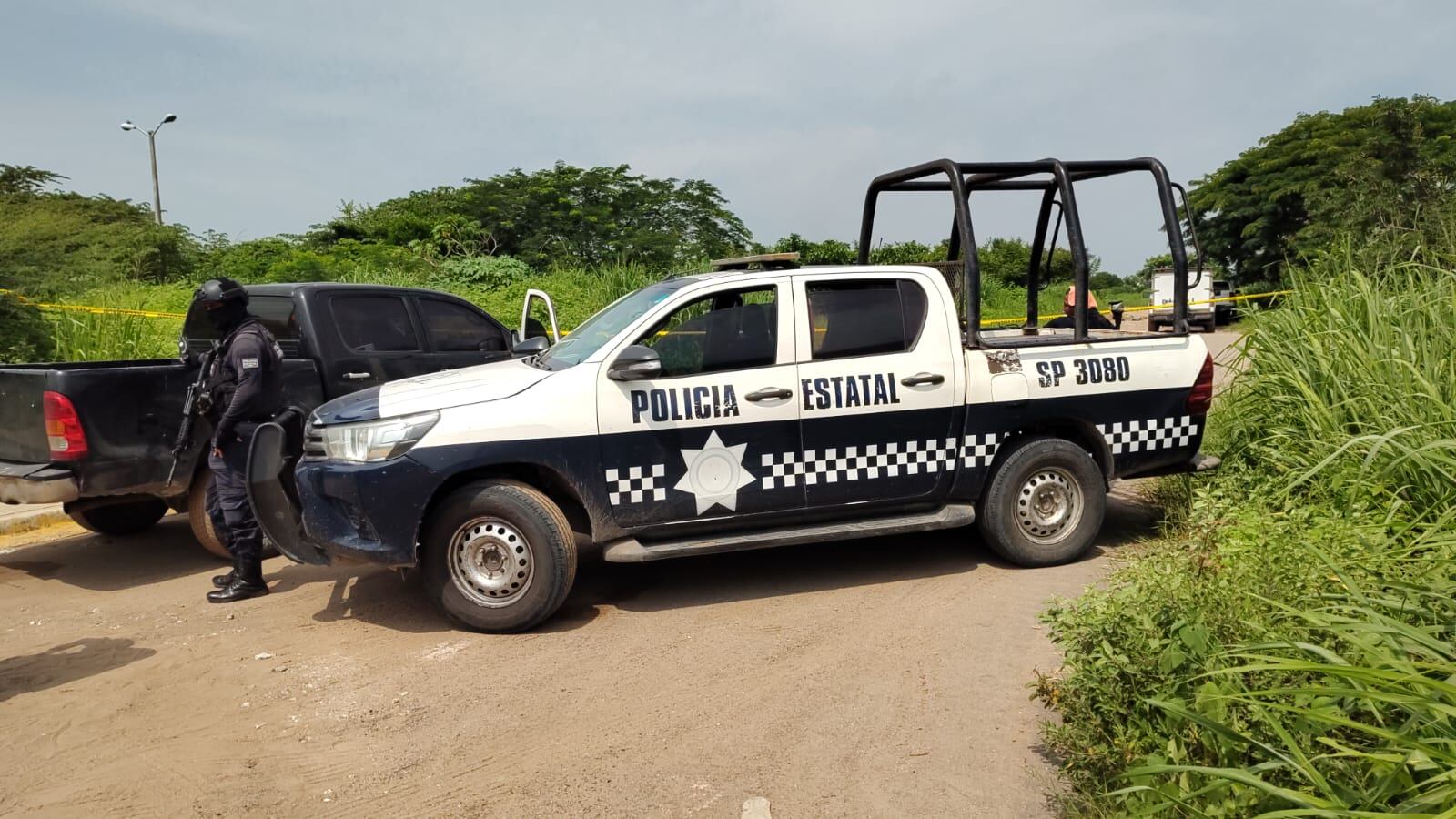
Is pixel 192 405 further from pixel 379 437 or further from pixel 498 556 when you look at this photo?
pixel 498 556

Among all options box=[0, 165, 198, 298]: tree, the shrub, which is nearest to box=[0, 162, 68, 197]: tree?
box=[0, 165, 198, 298]: tree

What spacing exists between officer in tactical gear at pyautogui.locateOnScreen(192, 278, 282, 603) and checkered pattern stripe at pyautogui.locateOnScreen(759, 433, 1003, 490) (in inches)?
122

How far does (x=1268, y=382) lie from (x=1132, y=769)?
4.62m

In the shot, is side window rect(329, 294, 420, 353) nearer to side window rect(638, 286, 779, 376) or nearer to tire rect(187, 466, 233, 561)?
tire rect(187, 466, 233, 561)

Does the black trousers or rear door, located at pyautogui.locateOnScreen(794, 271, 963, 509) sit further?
the black trousers

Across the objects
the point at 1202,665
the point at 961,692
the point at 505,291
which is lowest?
the point at 961,692

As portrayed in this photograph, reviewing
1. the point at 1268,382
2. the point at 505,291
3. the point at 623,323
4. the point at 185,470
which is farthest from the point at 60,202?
the point at 1268,382

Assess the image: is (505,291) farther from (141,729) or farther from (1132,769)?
(1132,769)

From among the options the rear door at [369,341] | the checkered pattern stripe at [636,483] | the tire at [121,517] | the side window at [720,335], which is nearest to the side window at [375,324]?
the rear door at [369,341]

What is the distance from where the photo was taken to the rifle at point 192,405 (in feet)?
20.9

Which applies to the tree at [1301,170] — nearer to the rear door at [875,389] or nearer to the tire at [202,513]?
the rear door at [875,389]

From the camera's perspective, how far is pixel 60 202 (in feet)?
100

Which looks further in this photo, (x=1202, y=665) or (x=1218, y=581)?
(x=1218, y=581)

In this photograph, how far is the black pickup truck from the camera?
20.7 feet
